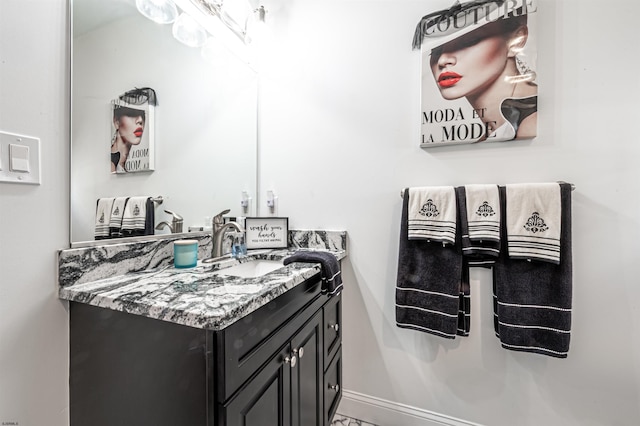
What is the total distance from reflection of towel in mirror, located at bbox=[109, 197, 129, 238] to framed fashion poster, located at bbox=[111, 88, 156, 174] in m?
0.11

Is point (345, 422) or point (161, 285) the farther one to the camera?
point (345, 422)

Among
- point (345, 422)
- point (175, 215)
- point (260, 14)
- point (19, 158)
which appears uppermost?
point (260, 14)

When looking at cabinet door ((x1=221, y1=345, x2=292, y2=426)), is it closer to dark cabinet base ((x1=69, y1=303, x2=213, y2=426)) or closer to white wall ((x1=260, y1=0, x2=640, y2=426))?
dark cabinet base ((x1=69, y1=303, x2=213, y2=426))

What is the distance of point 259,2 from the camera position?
1.69 meters

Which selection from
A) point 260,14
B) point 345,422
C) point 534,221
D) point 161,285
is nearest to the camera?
point 161,285

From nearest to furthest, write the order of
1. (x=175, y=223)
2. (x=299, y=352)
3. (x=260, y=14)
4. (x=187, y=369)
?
(x=187, y=369) → (x=299, y=352) → (x=175, y=223) → (x=260, y=14)

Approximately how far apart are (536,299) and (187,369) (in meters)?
1.29

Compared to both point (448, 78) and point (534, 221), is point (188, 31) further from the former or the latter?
point (534, 221)

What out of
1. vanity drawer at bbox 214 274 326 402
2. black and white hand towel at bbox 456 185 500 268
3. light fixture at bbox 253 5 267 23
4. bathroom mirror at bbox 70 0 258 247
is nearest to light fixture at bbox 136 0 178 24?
bathroom mirror at bbox 70 0 258 247

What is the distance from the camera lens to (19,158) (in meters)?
0.69

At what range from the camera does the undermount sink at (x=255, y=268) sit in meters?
1.24

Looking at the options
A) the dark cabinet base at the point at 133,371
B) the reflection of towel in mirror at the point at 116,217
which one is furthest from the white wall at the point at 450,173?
the dark cabinet base at the point at 133,371

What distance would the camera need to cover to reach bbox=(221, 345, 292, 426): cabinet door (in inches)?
25.4

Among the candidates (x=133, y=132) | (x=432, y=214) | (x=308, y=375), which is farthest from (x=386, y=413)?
(x=133, y=132)
